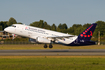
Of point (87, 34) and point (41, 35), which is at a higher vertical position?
point (87, 34)

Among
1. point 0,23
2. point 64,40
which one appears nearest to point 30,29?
point 64,40

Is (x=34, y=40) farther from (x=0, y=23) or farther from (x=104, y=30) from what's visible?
(x=0, y=23)

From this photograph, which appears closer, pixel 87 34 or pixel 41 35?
pixel 41 35

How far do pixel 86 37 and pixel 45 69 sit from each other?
31.5 meters

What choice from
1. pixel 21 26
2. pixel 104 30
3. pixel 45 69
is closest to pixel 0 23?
pixel 104 30

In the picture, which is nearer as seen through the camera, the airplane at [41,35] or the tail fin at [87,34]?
the airplane at [41,35]

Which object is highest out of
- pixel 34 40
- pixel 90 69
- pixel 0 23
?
pixel 0 23

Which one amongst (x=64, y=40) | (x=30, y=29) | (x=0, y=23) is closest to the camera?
(x=30, y=29)

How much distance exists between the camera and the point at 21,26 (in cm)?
4288

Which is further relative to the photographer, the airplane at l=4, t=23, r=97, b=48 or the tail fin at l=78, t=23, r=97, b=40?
the tail fin at l=78, t=23, r=97, b=40

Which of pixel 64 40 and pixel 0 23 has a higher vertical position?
pixel 0 23

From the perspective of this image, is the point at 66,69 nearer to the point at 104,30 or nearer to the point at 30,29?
the point at 30,29

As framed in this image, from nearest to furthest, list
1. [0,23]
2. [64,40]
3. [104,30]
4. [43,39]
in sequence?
[43,39] → [64,40] → [104,30] → [0,23]

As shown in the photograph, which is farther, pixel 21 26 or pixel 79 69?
pixel 21 26
